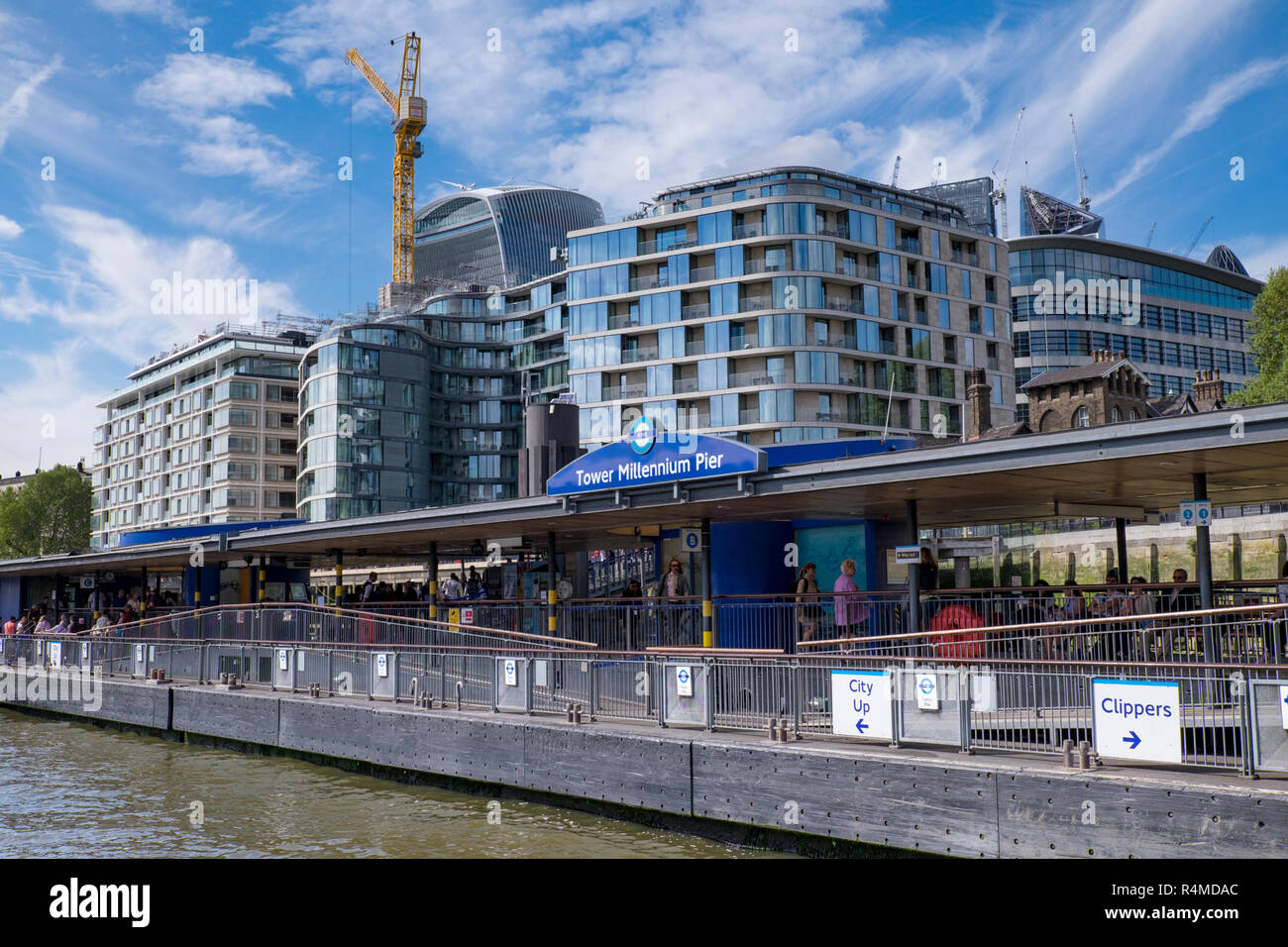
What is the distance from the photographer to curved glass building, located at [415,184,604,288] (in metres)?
158

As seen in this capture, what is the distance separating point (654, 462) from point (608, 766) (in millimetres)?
5601

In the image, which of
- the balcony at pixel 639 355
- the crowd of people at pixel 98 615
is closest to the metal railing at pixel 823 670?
the crowd of people at pixel 98 615

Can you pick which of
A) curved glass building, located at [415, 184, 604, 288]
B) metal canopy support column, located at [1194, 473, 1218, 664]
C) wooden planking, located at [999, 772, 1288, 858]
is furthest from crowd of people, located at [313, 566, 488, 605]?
curved glass building, located at [415, 184, 604, 288]

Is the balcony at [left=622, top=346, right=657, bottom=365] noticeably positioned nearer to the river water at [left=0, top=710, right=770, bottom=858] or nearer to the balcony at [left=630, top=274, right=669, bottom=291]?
the balcony at [left=630, top=274, right=669, bottom=291]

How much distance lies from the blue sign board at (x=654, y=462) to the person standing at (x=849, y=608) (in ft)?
7.44

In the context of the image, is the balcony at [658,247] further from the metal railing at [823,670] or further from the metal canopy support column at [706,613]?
the metal canopy support column at [706,613]

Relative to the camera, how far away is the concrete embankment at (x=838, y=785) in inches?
393

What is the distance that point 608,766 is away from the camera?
15.1 meters

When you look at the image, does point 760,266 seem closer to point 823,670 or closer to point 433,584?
point 433,584

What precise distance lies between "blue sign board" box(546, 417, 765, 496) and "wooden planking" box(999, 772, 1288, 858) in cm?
770

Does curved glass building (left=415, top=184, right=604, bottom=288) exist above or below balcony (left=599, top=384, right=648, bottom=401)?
above

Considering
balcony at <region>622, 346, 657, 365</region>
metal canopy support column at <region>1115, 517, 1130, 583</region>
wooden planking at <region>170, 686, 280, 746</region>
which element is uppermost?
balcony at <region>622, 346, 657, 365</region>

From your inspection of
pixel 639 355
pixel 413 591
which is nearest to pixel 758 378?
pixel 639 355
